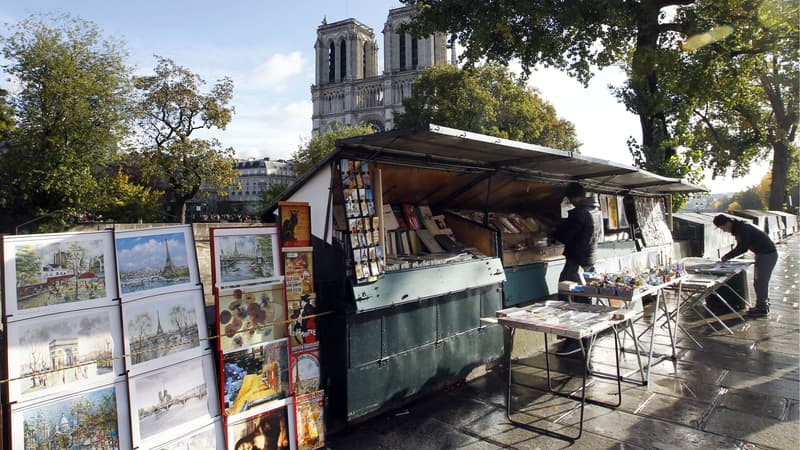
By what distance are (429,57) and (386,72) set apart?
9.72 metres

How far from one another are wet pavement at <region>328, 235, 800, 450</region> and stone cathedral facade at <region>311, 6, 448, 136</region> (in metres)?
82.9

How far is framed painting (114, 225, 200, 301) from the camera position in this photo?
8.81 ft

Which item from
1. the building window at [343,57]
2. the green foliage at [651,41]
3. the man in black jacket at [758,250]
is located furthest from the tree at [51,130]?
the building window at [343,57]

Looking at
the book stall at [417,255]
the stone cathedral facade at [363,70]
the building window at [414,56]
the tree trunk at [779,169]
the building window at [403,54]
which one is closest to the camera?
the book stall at [417,255]

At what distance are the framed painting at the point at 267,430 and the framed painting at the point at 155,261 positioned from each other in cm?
101

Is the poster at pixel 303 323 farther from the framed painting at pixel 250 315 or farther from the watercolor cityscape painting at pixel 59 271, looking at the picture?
the watercolor cityscape painting at pixel 59 271

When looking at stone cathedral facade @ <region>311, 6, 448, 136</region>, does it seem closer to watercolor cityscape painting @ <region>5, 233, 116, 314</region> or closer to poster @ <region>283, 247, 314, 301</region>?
poster @ <region>283, 247, 314, 301</region>

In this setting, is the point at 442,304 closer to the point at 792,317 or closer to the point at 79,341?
the point at 79,341

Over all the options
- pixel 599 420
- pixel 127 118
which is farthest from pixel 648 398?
pixel 127 118

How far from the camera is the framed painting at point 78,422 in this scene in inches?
88.1

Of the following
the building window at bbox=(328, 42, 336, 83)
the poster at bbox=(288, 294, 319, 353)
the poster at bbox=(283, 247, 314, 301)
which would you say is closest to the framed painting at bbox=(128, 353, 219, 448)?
the poster at bbox=(288, 294, 319, 353)

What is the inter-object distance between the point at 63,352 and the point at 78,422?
1.26ft

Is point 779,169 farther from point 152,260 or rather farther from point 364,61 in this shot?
point 364,61

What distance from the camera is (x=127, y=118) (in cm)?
2041
